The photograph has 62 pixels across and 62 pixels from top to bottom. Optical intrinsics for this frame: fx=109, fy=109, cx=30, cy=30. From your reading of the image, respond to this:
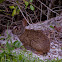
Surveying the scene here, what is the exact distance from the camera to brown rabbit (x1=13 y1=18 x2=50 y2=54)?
8.02 feet

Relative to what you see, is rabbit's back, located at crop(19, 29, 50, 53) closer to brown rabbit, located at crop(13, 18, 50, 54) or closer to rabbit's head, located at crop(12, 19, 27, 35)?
brown rabbit, located at crop(13, 18, 50, 54)

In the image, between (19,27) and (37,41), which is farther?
(19,27)

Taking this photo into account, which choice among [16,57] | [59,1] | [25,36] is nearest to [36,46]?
[25,36]

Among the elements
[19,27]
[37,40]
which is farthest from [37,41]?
[19,27]

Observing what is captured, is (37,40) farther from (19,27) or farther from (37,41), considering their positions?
(19,27)

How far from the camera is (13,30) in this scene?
13.0 ft

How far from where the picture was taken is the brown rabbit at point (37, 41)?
2443 millimetres

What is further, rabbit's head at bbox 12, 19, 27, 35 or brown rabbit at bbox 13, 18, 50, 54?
rabbit's head at bbox 12, 19, 27, 35

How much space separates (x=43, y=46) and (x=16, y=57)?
857 millimetres

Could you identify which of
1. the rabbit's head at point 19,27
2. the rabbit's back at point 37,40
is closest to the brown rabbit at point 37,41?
the rabbit's back at point 37,40

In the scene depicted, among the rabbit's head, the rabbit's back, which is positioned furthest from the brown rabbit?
the rabbit's head

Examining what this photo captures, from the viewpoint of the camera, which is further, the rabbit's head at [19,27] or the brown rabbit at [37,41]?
the rabbit's head at [19,27]

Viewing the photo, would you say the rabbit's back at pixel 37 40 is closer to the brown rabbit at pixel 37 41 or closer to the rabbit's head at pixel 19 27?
the brown rabbit at pixel 37 41

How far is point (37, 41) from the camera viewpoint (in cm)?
254
